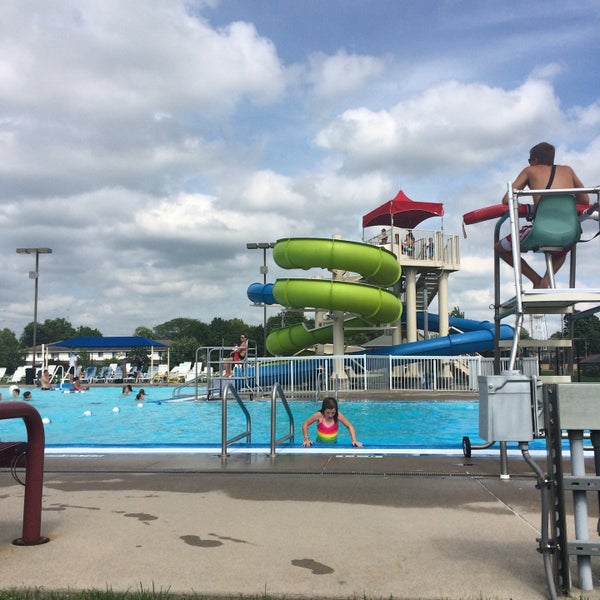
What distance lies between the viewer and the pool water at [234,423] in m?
12.8

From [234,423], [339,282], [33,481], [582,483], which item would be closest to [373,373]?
[339,282]

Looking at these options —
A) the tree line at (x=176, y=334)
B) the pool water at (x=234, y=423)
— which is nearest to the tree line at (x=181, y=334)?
the tree line at (x=176, y=334)

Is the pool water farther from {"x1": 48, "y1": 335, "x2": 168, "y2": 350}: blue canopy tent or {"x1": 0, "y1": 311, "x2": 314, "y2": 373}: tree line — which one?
{"x1": 0, "y1": 311, "x2": 314, "y2": 373}: tree line

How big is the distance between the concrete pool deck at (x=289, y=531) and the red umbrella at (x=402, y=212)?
2311cm

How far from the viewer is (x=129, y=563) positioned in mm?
3357

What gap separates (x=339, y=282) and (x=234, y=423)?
330 inches

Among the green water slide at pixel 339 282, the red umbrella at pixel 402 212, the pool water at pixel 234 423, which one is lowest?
the pool water at pixel 234 423

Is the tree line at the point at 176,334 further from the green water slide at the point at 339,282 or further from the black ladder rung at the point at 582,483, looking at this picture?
the black ladder rung at the point at 582,483

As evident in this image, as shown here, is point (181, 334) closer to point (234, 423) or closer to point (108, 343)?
point (108, 343)

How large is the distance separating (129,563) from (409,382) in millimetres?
18886

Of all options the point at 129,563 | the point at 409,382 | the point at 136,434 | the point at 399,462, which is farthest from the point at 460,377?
the point at 129,563

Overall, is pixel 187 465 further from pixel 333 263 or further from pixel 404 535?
pixel 333 263

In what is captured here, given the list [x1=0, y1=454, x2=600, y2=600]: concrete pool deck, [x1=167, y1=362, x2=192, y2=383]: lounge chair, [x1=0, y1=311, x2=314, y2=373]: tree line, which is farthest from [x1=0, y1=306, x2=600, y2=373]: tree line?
[x1=0, y1=454, x2=600, y2=600]: concrete pool deck

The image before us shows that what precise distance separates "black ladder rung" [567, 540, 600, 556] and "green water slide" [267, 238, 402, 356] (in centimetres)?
1850
